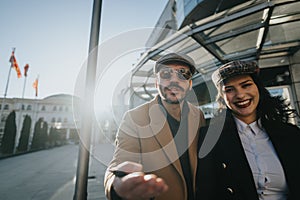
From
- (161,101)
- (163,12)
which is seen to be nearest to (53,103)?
(163,12)

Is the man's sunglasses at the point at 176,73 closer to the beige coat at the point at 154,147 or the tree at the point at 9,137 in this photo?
the beige coat at the point at 154,147

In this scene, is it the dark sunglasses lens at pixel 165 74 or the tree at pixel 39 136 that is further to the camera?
the tree at pixel 39 136

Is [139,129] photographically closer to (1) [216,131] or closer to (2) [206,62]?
(1) [216,131]

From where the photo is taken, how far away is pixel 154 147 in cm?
151

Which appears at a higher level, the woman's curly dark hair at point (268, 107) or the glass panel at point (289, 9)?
the glass panel at point (289, 9)

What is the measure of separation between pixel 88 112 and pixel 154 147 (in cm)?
101

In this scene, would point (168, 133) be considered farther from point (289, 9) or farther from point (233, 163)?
point (289, 9)

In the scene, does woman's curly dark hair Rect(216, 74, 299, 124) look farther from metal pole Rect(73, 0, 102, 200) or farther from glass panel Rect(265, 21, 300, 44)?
glass panel Rect(265, 21, 300, 44)

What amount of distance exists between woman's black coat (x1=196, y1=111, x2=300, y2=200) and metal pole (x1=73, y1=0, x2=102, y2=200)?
1.29 metres

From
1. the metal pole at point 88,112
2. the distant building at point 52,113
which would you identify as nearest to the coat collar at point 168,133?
the metal pole at point 88,112

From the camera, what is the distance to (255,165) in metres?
1.55

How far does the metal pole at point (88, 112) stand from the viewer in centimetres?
184

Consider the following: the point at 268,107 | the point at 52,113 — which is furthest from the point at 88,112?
the point at 52,113

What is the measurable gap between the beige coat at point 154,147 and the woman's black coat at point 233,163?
149mm
